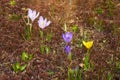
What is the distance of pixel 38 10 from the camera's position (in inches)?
157

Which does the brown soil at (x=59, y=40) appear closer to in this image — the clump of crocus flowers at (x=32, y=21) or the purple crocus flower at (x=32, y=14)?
the clump of crocus flowers at (x=32, y=21)

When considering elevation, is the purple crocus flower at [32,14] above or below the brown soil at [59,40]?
above

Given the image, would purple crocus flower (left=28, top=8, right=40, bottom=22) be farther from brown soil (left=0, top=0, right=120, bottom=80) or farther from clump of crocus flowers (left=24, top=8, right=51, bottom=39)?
brown soil (left=0, top=0, right=120, bottom=80)

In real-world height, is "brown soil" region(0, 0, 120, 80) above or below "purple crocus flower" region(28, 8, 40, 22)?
below

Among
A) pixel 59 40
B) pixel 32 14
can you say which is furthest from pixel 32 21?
pixel 59 40

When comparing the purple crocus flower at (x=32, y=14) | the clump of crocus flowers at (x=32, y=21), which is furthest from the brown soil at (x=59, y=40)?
the purple crocus flower at (x=32, y=14)

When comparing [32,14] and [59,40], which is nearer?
[32,14]

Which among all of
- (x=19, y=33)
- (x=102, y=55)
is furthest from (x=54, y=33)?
(x=102, y=55)

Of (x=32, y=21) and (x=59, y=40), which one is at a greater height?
(x=32, y=21)

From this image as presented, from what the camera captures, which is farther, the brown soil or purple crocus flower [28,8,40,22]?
purple crocus flower [28,8,40,22]

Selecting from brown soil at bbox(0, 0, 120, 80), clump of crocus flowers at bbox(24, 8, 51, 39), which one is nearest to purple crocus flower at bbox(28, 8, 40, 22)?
clump of crocus flowers at bbox(24, 8, 51, 39)

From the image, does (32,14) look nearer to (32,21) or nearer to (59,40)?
(32,21)

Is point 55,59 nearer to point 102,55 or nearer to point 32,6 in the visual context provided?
point 102,55

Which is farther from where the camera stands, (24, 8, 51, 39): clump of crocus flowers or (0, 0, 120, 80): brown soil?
(24, 8, 51, 39): clump of crocus flowers
